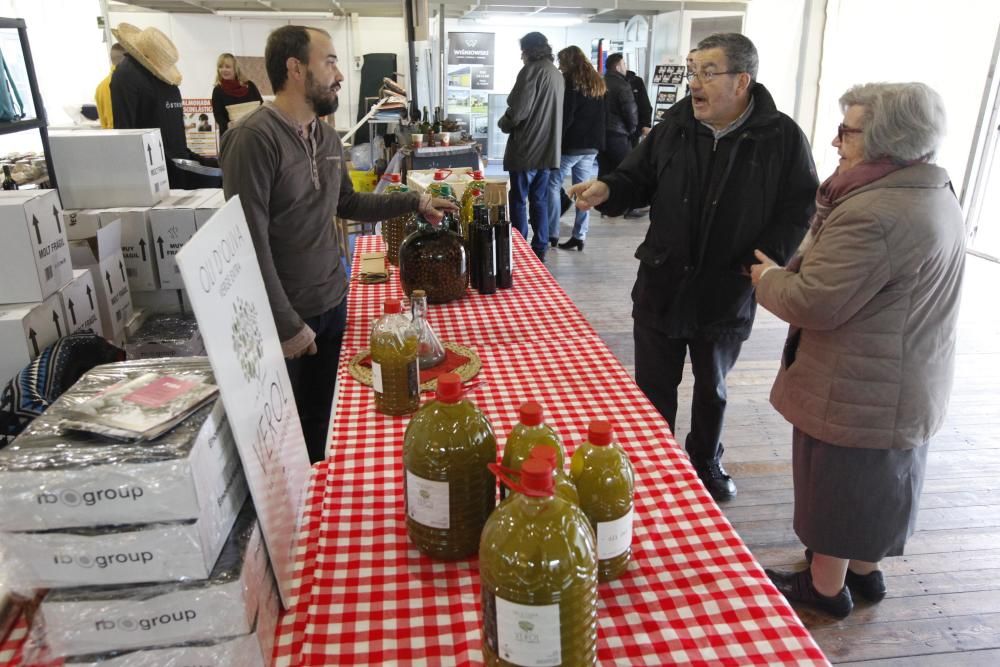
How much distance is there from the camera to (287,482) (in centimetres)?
104

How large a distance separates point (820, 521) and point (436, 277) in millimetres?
1197

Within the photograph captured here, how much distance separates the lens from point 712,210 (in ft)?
6.54

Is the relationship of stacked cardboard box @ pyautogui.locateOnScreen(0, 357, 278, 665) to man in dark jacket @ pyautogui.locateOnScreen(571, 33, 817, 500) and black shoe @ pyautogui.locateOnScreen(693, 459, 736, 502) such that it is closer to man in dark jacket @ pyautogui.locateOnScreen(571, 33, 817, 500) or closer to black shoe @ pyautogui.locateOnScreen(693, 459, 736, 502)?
man in dark jacket @ pyautogui.locateOnScreen(571, 33, 817, 500)

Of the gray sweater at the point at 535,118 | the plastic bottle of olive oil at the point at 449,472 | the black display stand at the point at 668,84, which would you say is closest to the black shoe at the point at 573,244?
the gray sweater at the point at 535,118

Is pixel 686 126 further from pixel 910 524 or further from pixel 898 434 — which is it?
pixel 910 524

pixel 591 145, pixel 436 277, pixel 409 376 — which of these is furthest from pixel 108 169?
pixel 591 145

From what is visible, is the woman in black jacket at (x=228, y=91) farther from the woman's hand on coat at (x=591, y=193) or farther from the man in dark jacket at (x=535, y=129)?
the woman's hand on coat at (x=591, y=193)

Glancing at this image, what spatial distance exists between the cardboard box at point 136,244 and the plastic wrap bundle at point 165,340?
0.15 m

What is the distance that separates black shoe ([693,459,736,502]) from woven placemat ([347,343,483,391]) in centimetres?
114

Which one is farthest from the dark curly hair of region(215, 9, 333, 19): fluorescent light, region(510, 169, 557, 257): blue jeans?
region(215, 9, 333, 19): fluorescent light

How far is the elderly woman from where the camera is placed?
4.64ft

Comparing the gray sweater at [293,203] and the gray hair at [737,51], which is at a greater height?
the gray hair at [737,51]

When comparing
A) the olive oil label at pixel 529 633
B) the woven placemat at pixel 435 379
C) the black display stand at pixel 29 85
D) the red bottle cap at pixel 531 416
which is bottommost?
the woven placemat at pixel 435 379

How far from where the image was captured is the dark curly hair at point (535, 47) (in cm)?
473
